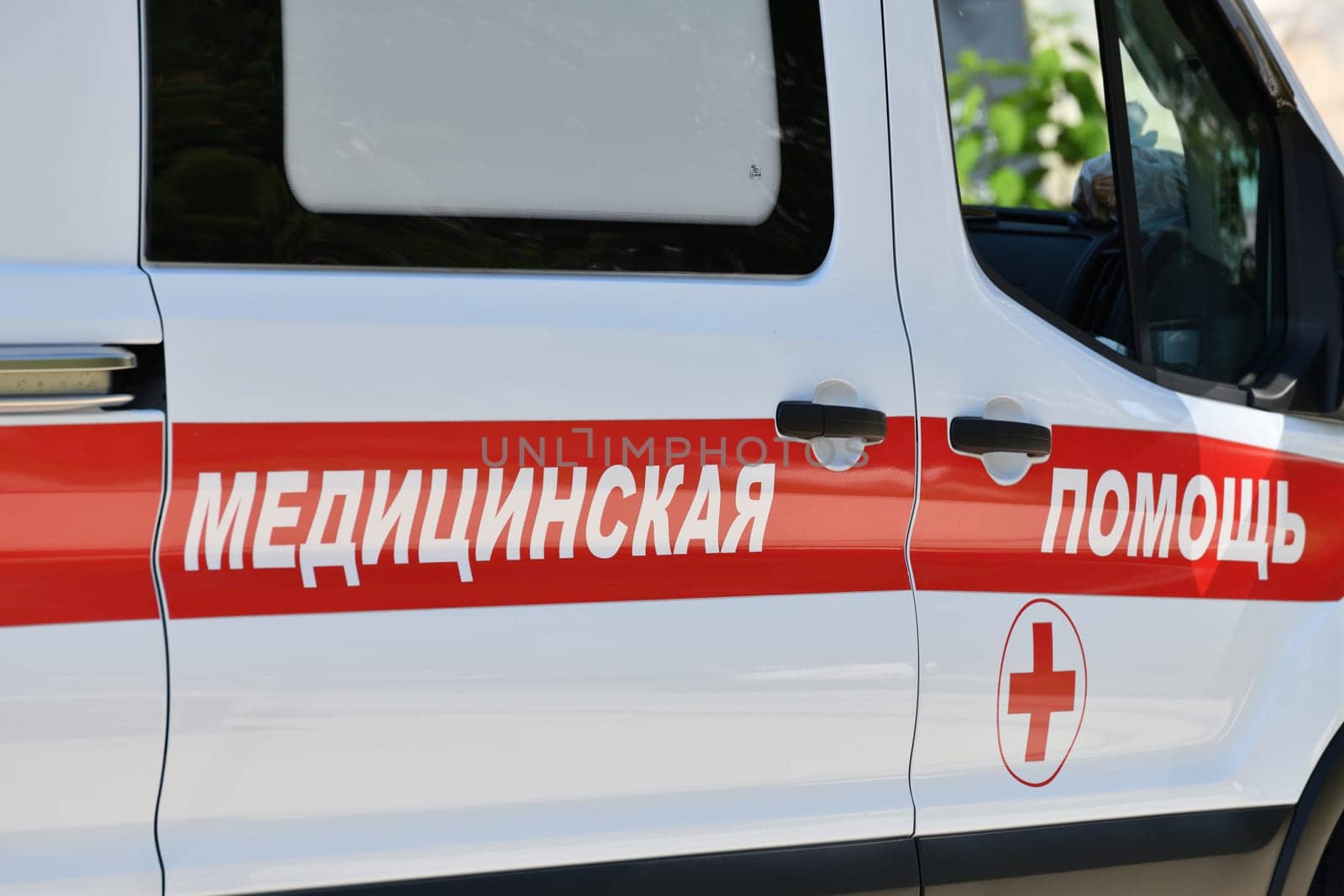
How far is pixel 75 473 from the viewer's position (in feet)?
4.93

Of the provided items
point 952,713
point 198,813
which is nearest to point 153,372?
point 198,813

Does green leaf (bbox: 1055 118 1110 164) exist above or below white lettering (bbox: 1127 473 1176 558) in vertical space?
above

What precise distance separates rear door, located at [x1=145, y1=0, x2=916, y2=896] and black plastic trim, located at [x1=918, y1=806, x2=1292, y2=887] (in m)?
0.09

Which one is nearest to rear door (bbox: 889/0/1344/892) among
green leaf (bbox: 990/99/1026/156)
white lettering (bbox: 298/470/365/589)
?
white lettering (bbox: 298/470/365/589)

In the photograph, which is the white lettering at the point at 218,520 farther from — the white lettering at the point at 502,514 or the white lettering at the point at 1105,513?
the white lettering at the point at 1105,513

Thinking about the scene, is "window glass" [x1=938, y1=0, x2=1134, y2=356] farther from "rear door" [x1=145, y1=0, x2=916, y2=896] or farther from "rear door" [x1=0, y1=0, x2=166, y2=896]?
"rear door" [x1=0, y1=0, x2=166, y2=896]

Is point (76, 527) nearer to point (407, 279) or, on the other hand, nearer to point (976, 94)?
point (407, 279)

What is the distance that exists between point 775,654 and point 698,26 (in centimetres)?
79

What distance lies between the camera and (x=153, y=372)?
5.07ft

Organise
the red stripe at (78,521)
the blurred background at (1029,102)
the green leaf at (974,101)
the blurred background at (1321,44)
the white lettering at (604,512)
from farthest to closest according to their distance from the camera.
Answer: the blurred background at (1321,44)
the blurred background at (1029,102)
the green leaf at (974,101)
the white lettering at (604,512)
the red stripe at (78,521)

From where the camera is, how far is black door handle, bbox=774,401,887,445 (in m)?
1.79

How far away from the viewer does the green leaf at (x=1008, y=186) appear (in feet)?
16.1

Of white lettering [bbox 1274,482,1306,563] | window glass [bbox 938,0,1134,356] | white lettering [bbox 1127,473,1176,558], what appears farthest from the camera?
window glass [bbox 938,0,1134,356]

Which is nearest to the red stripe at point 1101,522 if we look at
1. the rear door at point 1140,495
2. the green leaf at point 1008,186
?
the rear door at point 1140,495
